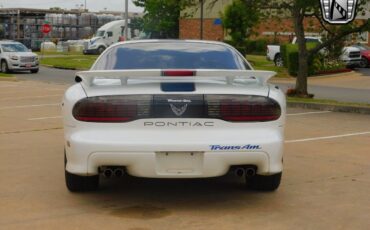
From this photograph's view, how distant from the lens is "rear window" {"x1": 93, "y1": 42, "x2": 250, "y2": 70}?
668cm

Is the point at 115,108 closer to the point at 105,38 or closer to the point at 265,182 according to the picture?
the point at 265,182

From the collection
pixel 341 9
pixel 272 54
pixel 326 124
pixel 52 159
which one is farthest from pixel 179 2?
pixel 272 54

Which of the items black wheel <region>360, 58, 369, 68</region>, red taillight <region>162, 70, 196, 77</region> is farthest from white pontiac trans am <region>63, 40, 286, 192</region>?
black wheel <region>360, 58, 369, 68</region>

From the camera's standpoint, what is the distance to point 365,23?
52.6ft

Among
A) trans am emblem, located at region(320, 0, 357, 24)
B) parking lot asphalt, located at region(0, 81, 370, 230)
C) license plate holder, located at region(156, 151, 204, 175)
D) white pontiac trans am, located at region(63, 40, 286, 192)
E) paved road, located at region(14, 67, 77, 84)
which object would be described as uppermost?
trans am emblem, located at region(320, 0, 357, 24)

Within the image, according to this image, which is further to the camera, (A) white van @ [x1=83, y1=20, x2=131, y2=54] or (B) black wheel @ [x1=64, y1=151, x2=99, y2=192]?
(A) white van @ [x1=83, y1=20, x2=131, y2=54]

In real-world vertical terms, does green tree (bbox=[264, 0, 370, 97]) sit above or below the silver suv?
above

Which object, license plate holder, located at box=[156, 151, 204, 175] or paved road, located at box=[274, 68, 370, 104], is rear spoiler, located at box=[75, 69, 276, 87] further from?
paved road, located at box=[274, 68, 370, 104]

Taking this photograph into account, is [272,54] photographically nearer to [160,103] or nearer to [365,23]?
[365,23]

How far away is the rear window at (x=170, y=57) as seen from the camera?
6.68m

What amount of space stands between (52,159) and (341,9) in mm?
10796

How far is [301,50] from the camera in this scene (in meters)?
17.3

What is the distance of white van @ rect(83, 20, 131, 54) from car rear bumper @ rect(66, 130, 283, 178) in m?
50.0

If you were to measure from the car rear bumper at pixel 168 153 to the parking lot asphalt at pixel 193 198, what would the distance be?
0.40 m
